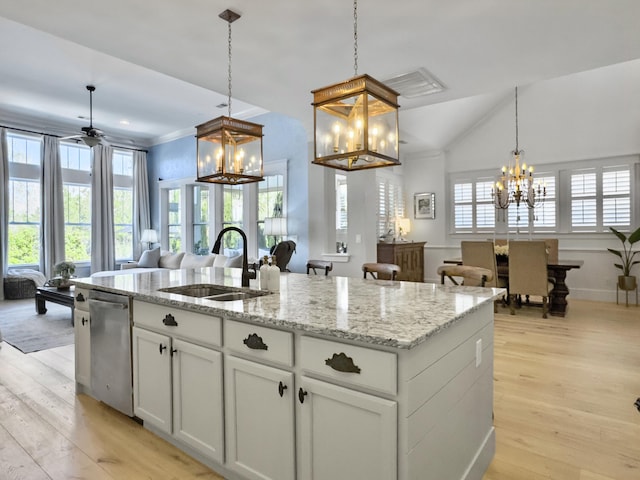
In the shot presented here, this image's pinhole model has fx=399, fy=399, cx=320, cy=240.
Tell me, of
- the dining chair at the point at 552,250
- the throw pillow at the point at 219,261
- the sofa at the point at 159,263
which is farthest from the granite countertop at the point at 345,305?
the dining chair at the point at 552,250

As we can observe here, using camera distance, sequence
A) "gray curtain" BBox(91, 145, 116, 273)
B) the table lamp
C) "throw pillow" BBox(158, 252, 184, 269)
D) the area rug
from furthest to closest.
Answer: the table lamp, "gray curtain" BBox(91, 145, 116, 273), "throw pillow" BBox(158, 252, 184, 269), the area rug

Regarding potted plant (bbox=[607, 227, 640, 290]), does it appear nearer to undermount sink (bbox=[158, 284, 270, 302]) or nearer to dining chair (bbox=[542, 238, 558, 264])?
dining chair (bbox=[542, 238, 558, 264])

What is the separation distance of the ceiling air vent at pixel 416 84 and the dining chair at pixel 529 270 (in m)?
2.57

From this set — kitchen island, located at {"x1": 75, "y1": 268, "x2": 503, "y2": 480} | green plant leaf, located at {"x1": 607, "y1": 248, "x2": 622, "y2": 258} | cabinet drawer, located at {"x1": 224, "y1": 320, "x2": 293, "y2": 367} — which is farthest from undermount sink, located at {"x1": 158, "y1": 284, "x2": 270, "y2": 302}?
green plant leaf, located at {"x1": 607, "y1": 248, "x2": 622, "y2": 258}

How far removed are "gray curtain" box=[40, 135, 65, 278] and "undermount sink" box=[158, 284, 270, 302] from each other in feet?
21.1

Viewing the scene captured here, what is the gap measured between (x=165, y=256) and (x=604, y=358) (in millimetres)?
7130

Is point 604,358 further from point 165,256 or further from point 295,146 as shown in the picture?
point 165,256

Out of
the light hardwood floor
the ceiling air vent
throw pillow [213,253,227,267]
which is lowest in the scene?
the light hardwood floor

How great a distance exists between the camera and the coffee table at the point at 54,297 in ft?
16.6

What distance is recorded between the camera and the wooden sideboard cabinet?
24.9 ft

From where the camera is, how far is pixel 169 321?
84.7 inches

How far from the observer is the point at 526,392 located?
2996 millimetres

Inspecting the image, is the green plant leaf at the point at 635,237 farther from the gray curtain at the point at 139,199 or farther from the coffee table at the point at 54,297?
the gray curtain at the point at 139,199

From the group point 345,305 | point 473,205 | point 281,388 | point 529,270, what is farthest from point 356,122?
point 473,205
